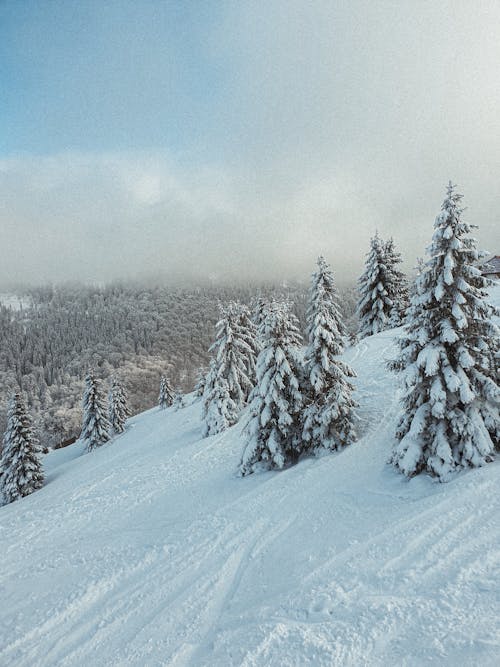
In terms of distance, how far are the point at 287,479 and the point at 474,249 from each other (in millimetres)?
9636

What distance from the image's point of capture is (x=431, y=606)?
200 inches

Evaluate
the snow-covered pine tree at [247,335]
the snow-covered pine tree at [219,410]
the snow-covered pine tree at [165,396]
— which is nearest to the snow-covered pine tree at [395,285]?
the snow-covered pine tree at [247,335]

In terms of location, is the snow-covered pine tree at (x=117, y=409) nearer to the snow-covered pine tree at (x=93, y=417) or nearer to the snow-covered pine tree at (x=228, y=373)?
the snow-covered pine tree at (x=93, y=417)

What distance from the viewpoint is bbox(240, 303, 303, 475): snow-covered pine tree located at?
44.6 feet

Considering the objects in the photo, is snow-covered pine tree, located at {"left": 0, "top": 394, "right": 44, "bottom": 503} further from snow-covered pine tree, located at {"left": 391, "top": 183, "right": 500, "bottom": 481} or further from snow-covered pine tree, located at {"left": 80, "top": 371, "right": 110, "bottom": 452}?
snow-covered pine tree, located at {"left": 391, "top": 183, "right": 500, "bottom": 481}

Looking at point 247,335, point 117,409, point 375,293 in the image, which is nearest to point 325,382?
point 247,335

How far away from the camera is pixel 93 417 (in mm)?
46719

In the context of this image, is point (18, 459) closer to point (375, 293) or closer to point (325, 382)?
point (325, 382)

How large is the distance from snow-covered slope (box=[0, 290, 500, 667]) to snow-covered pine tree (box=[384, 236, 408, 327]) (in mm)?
23187

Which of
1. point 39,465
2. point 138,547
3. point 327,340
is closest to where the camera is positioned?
point 138,547

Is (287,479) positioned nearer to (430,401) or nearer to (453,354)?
(430,401)

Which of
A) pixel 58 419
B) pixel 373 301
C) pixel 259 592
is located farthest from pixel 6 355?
pixel 259 592

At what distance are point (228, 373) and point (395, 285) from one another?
798 inches

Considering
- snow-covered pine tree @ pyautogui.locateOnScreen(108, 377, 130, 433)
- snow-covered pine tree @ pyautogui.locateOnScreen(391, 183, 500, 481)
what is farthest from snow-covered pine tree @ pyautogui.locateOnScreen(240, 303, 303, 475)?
snow-covered pine tree @ pyautogui.locateOnScreen(108, 377, 130, 433)
